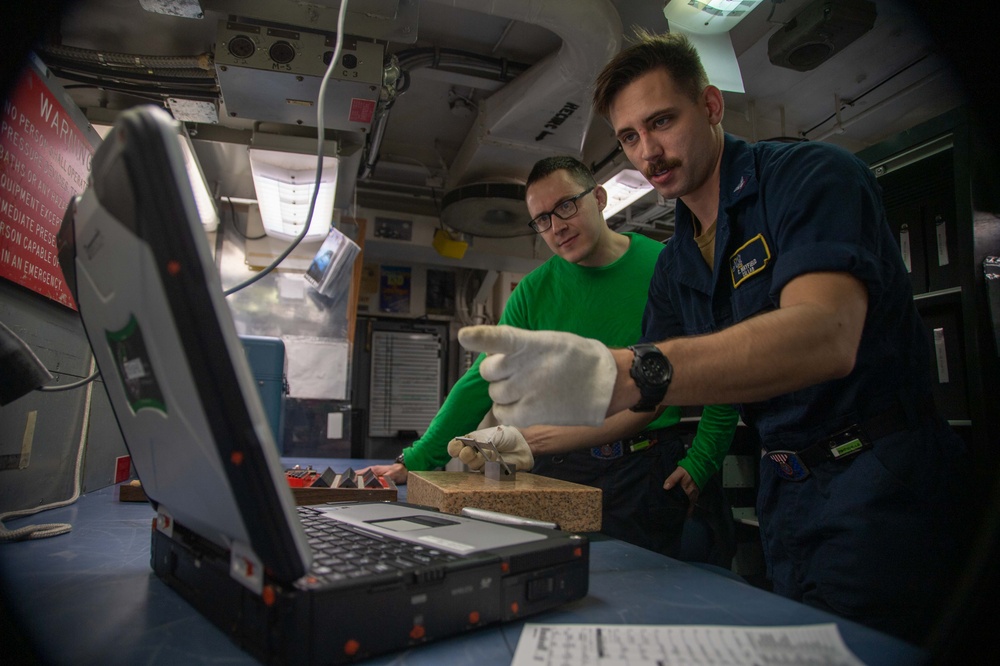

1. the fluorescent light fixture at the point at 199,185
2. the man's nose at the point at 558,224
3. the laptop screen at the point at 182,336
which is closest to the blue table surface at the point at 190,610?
the laptop screen at the point at 182,336

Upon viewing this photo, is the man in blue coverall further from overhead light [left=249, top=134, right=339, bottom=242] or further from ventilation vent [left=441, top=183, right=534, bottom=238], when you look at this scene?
ventilation vent [left=441, top=183, right=534, bottom=238]

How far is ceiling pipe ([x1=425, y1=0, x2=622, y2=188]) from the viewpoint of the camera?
194 centimetres

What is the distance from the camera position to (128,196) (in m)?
0.39

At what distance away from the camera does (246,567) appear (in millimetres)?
459

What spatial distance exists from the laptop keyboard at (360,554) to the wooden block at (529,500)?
0.32m

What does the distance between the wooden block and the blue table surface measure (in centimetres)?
14

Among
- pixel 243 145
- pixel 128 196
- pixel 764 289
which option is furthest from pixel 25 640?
pixel 243 145

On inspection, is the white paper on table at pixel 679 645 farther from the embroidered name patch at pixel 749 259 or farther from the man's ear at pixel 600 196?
the man's ear at pixel 600 196

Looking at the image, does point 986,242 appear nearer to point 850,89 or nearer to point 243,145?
point 850,89

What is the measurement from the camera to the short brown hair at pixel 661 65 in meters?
1.21

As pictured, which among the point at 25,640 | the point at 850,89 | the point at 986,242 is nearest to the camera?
the point at 25,640

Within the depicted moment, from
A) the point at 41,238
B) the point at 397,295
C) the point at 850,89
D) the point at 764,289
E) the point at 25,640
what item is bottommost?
the point at 25,640

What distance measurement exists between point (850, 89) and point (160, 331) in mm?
3559

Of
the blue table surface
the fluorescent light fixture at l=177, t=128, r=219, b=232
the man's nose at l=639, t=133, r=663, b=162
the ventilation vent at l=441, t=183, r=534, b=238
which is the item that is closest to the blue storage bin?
the fluorescent light fixture at l=177, t=128, r=219, b=232
